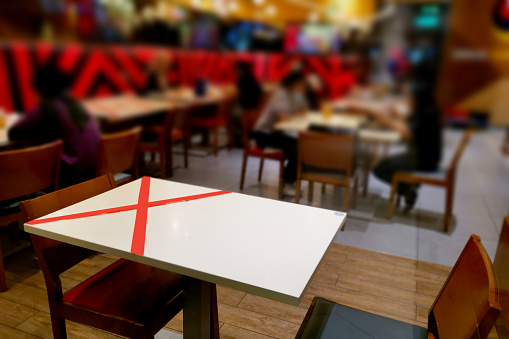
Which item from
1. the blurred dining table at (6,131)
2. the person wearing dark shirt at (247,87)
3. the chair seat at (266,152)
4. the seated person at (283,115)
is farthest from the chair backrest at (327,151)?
the blurred dining table at (6,131)

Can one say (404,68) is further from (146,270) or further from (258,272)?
(146,270)

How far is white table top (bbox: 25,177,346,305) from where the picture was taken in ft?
3.21

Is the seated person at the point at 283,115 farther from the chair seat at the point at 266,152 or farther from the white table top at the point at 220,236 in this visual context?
the white table top at the point at 220,236

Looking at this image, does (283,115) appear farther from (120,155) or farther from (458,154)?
(120,155)

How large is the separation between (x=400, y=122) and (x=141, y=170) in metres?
2.09

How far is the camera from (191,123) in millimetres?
4047

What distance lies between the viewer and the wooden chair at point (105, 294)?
119 centimetres

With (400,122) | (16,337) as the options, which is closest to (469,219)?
(400,122)

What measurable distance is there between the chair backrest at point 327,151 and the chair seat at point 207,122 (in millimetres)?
1480

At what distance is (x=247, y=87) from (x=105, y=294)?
9.13 feet

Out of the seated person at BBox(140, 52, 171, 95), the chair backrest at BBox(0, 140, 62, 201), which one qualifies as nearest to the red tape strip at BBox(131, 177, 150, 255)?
the chair backrest at BBox(0, 140, 62, 201)

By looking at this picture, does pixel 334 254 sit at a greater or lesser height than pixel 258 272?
lesser

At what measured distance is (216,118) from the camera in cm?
418

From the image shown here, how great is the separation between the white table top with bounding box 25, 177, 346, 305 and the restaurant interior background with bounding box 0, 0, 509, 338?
47cm
